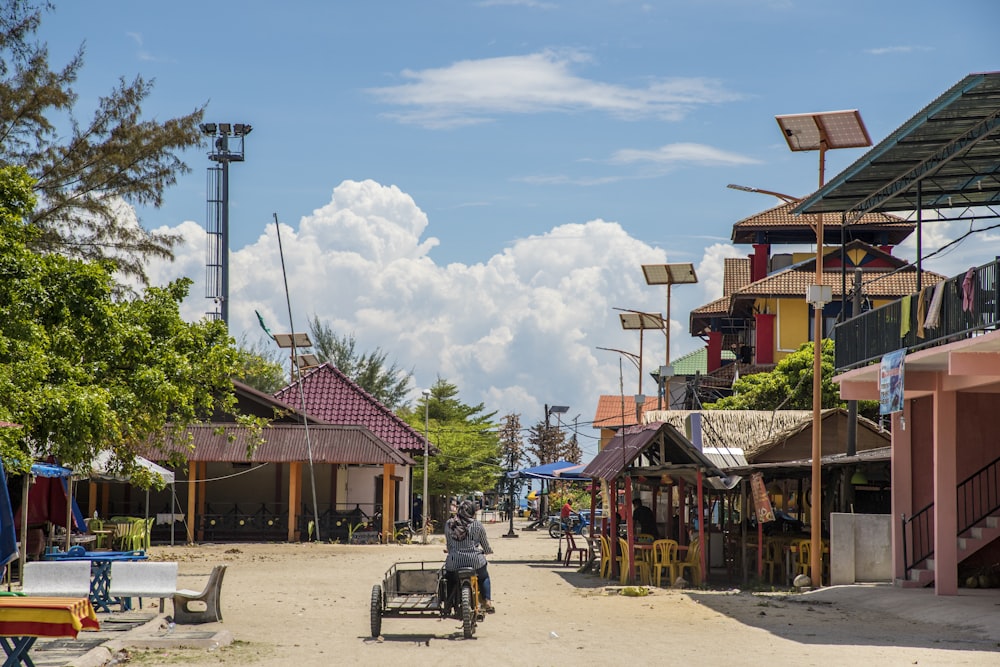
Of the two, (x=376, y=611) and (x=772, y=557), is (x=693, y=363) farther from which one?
(x=376, y=611)

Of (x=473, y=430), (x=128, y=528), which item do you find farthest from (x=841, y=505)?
(x=473, y=430)

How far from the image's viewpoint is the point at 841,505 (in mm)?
24547

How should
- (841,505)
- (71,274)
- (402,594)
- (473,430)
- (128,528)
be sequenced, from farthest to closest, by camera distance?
(473,430)
(128,528)
(841,505)
(71,274)
(402,594)

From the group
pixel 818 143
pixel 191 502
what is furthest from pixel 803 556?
pixel 191 502

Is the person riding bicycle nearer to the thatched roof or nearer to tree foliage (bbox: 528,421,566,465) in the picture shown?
the thatched roof

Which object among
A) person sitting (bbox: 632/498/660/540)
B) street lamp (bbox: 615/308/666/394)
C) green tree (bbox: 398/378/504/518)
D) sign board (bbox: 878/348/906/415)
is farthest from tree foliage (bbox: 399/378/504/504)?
sign board (bbox: 878/348/906/415)

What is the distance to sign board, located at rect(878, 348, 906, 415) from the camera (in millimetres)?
17828

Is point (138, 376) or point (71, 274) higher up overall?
point (71, 274)

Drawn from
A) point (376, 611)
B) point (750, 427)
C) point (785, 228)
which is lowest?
point (376, 611)

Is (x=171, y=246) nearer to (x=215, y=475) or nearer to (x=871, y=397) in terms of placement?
(x=215, y=475)

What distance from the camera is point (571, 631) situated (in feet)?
48.4

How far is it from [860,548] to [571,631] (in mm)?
8709

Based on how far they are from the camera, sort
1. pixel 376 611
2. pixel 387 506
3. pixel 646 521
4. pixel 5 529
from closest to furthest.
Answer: pixel 5 529 → pixel 376 611 → pixel 646 521 → pixel 387 506

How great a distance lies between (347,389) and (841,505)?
78.9 feet
